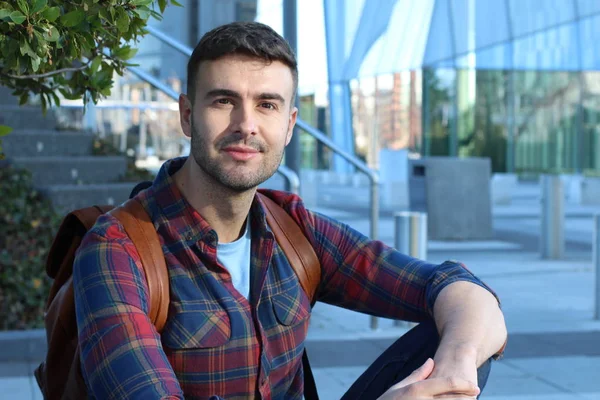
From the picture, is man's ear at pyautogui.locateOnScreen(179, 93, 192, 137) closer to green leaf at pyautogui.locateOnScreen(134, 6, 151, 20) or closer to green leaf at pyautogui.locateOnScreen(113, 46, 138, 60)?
green leaf at pyautogui.locateOnScreen(134, 6, 151, 20)

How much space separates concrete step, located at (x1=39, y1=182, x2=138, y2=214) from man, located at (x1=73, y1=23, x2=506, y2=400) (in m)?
4.97

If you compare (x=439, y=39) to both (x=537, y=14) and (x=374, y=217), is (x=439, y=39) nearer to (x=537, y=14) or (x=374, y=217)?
(x=537, y=14)

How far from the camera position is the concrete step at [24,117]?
28.3ft

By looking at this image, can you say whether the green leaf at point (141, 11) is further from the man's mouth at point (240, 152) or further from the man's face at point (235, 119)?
the man's mouth at point (240, 152)

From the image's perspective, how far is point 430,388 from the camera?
221cm

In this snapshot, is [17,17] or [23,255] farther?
[23,255]

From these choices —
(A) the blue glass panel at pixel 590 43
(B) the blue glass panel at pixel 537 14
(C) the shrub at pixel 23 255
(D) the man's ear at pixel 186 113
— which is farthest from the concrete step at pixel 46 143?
(A) the blue glass panel at pixel 590 43

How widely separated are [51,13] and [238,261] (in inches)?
32.8

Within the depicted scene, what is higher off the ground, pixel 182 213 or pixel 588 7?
pixel 588 7

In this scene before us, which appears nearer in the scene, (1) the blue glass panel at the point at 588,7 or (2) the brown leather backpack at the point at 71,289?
(2) the brown leather backpack at the point at 71,289

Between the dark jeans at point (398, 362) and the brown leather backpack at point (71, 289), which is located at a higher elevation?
the brown leather backpack at point (71, 289)

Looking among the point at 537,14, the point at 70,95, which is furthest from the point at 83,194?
the point at 537,14

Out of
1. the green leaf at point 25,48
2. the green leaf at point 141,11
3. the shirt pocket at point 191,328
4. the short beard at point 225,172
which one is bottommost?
the shirt pocket at point 191,328

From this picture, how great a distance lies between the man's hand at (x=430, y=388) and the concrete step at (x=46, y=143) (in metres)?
6.45
